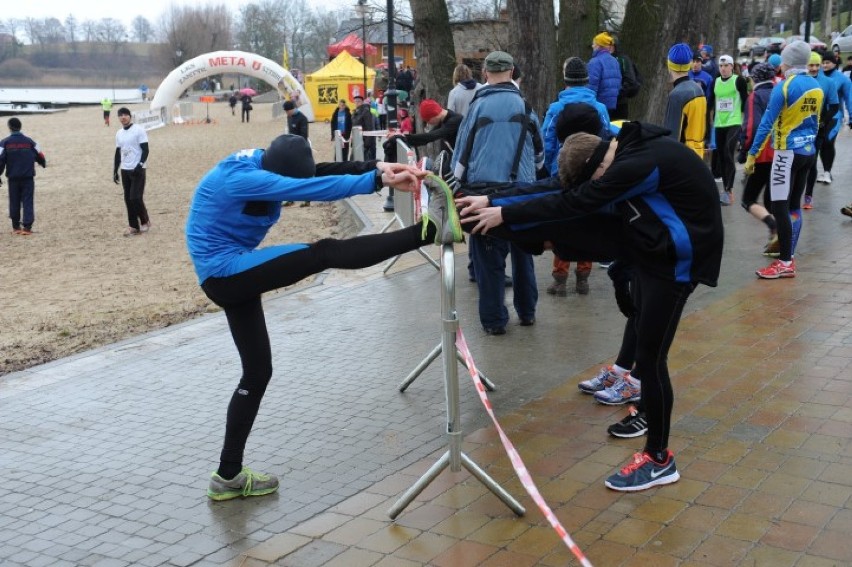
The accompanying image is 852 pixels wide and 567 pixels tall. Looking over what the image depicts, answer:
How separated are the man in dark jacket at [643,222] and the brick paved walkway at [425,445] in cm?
49

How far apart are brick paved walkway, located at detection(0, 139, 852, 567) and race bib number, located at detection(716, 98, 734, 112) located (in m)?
5.52

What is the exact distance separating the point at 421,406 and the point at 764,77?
6.74 m

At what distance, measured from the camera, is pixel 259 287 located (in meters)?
4.72

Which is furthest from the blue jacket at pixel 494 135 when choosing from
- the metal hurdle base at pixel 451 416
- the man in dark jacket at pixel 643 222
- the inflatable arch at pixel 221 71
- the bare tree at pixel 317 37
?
the bare tree at pixel 317 37

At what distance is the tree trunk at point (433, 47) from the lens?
15.3 m

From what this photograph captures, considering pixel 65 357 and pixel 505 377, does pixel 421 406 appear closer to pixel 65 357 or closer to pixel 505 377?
pixel 505 377

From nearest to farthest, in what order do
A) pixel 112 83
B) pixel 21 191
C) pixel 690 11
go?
pixel 690 11 → pixel 21 191 → pixel 112 83

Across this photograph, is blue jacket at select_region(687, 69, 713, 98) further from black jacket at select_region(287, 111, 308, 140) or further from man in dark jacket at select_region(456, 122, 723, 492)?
man in dark jacket at select_region(456, 122, 723, 492)

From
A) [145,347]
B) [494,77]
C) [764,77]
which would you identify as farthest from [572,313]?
[764,77]

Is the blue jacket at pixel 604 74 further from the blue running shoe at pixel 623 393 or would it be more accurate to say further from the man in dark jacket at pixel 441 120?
the blue running shoe at pixel 623 393

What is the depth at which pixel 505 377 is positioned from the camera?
672 cm

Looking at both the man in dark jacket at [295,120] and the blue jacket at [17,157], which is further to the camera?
the man in dark jacket at [295,120]

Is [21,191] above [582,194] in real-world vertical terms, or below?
below

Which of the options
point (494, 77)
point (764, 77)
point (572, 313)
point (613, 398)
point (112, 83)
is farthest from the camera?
point (112, 83)
